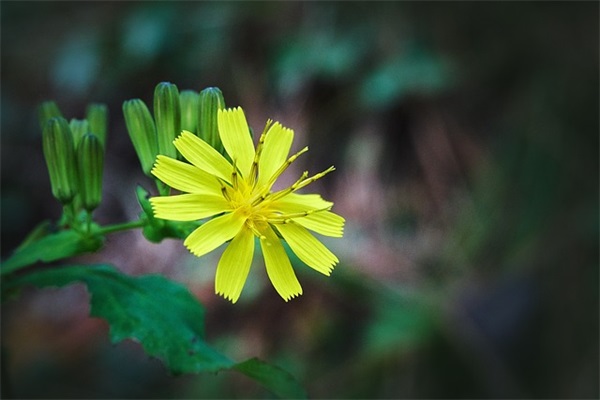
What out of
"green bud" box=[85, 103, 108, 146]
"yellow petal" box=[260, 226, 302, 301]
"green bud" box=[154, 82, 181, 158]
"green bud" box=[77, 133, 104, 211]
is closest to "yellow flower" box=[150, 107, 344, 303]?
"yellow petal" box=[260, 226, 302, 301]

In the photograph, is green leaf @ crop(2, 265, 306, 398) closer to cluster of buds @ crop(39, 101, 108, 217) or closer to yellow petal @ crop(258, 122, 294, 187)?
cluster of buds @ crop(39, 101, 108, 217)

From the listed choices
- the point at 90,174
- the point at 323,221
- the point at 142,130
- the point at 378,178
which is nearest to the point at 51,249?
the point at 90,174

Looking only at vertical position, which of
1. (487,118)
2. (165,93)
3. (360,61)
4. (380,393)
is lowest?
(380,393)

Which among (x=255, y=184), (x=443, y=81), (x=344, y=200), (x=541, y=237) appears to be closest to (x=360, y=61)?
(x=443, y=81)

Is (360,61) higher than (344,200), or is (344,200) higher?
(360,61)

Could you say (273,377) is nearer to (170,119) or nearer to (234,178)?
(234,178)

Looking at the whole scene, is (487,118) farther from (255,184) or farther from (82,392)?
(255,184)
